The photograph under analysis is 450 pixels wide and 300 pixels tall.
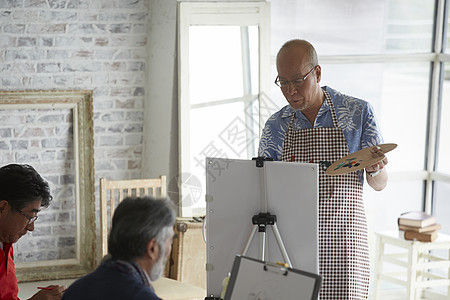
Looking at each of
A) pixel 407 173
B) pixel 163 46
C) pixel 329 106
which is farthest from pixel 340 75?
pixel 329 106

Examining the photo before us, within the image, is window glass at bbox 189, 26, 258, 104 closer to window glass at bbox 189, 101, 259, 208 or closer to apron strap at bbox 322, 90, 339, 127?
window glass at bbox 189, 101, 259, 208

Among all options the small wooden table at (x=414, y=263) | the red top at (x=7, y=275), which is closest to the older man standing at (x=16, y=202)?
the red top at (x=7, y=275)

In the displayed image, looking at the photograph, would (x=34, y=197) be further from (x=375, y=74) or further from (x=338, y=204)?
(x=375, y=74)

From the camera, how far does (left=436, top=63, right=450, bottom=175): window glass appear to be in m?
4.84

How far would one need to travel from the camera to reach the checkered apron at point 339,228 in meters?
2.49

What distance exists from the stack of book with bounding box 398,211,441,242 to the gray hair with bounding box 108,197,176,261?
9.36ft

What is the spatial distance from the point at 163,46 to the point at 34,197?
2.32 m

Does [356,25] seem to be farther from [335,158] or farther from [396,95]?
[335,158]

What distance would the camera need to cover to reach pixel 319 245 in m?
2.50

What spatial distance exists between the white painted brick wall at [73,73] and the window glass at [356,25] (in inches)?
38.4

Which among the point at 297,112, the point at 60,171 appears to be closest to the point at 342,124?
the point at 297,112

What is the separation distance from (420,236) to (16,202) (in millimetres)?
2804

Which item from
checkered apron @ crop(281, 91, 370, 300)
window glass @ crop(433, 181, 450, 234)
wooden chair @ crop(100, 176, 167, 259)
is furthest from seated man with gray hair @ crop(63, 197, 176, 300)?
window glass @ crop(433, 181, 450, 234)

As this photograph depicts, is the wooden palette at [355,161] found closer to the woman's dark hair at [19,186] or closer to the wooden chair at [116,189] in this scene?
the woman's dark hair at [19,186]
